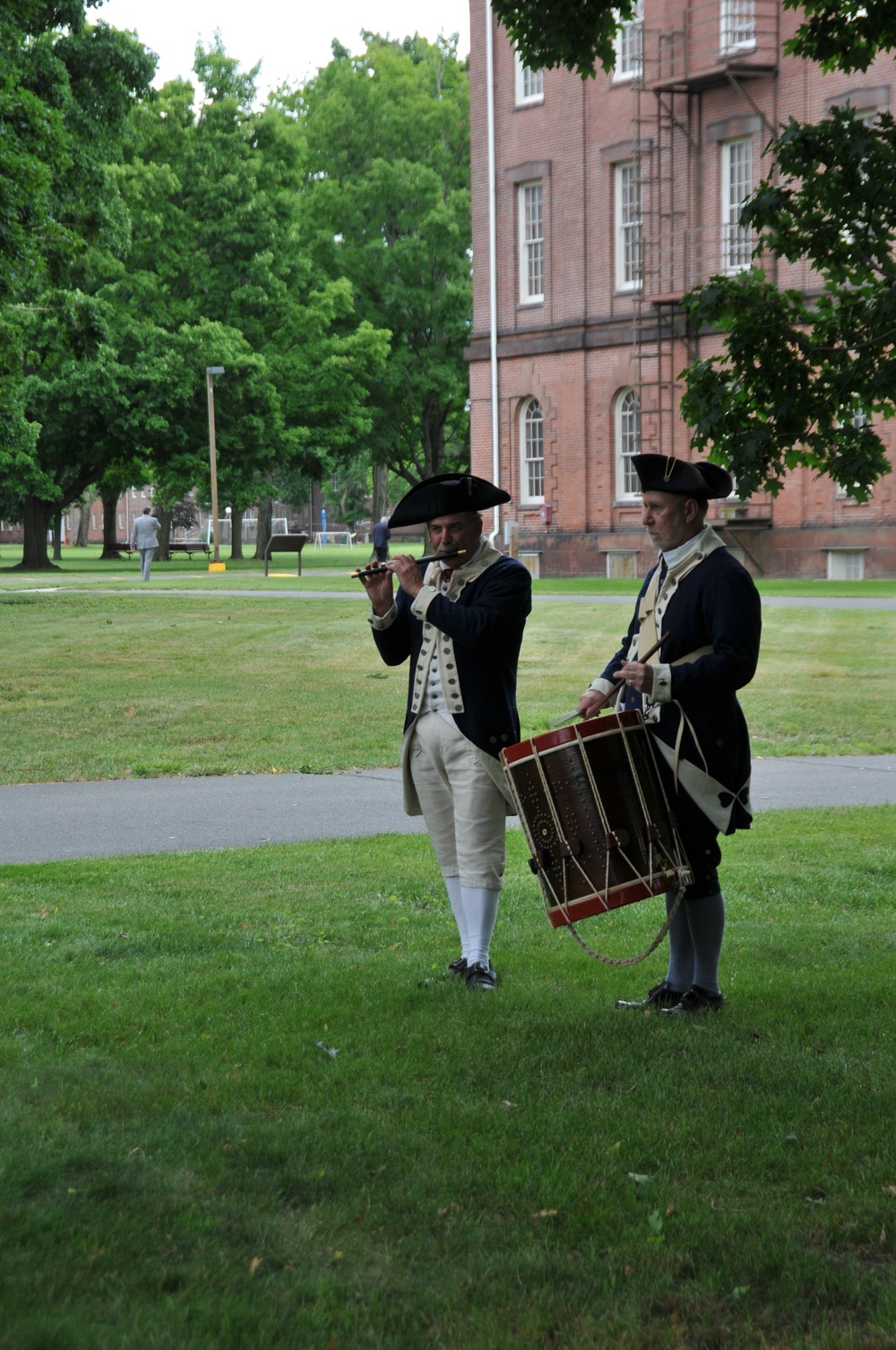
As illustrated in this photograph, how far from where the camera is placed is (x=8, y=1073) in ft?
16.2

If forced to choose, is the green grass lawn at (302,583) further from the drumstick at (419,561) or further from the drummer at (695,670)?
the drummer at (695,670)

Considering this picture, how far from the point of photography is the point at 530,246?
41.0 metres

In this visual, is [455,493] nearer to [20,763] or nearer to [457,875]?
[457,875]

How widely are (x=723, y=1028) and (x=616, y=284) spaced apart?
1390 inches

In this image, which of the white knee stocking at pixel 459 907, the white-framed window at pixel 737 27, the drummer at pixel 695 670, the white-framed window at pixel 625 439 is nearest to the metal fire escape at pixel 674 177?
the white-framed window at pixel 737 27

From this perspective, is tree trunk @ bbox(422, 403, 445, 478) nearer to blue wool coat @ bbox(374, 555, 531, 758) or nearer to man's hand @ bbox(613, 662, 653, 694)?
blue wool coat @ bbox(374, 555, 531, 758)

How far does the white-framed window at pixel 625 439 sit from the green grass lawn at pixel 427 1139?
3245 centimetres

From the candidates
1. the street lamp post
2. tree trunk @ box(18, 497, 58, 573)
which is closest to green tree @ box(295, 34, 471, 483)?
the street lamp post

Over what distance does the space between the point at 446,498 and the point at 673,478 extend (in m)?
0.96

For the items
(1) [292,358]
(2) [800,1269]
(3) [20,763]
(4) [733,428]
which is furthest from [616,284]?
(2) [800,1269]

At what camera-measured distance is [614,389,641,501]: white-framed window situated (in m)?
39.0

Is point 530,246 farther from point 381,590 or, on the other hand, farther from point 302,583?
point 381,590

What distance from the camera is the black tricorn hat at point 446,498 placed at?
19.5 feet

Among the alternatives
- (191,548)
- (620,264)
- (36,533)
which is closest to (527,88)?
(620,264)
